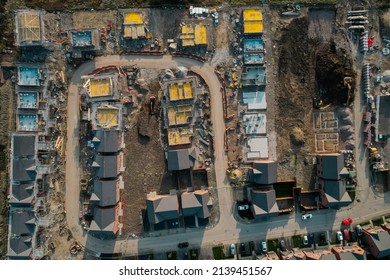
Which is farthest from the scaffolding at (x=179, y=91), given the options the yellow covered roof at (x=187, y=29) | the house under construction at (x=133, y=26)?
the house under construction at (x=133, y=26)

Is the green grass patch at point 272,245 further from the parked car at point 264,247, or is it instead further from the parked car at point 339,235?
the parked car at point 339,235

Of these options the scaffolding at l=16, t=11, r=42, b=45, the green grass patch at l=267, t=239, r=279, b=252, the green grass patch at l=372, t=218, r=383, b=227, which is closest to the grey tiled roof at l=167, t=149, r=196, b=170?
the green grass patch at l=267, t=239, r=279, b=252

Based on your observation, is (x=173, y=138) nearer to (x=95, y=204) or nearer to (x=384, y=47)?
(x=95, y=204)

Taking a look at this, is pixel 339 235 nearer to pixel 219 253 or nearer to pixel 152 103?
pixel 219 253

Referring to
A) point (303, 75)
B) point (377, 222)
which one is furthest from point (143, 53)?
point (377, 222)

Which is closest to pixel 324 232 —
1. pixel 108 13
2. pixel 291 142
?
pixel 291 142

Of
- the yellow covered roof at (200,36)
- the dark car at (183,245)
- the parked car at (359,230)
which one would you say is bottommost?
the dark car at (183,245)
